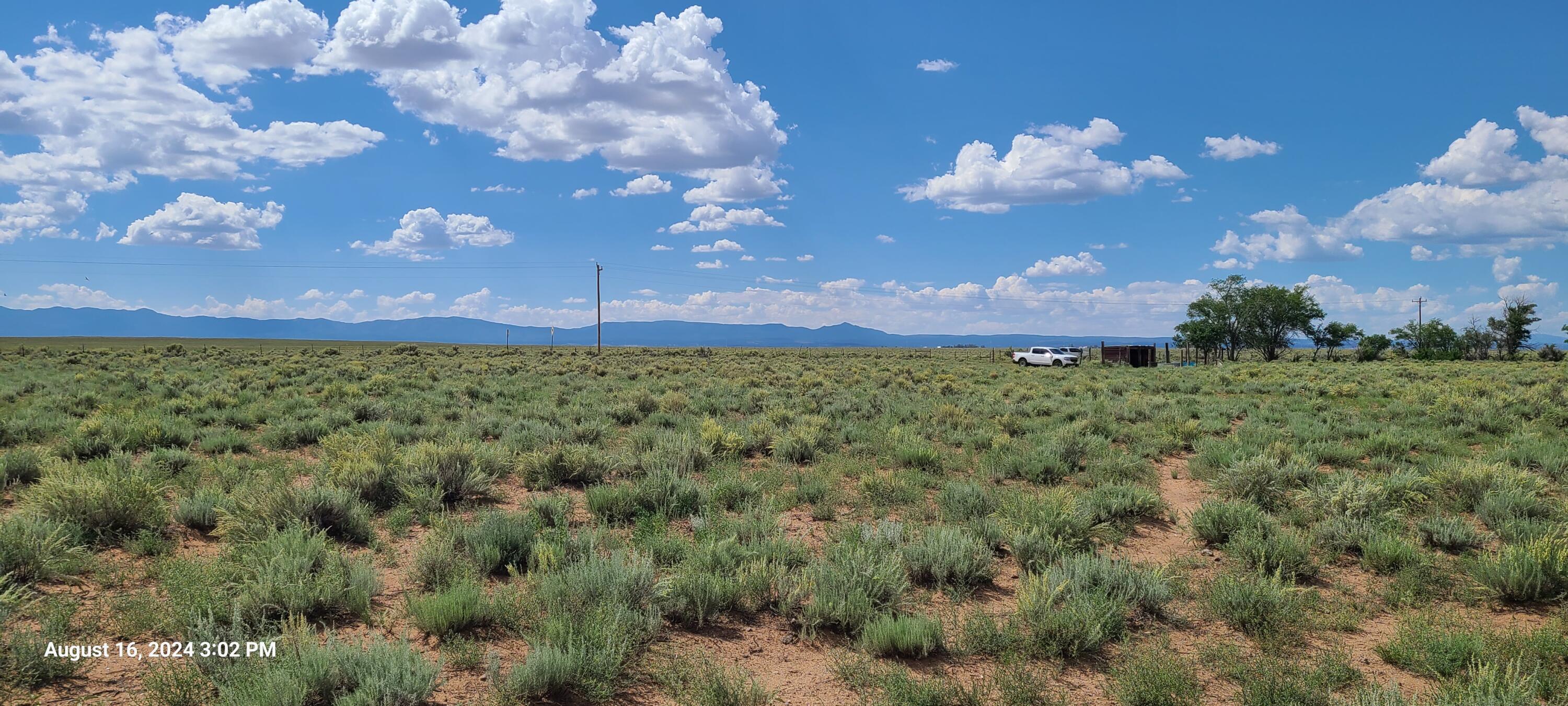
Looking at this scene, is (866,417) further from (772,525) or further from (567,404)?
(772,525)

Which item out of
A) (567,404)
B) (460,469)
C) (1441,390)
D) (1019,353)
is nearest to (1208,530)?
(460,469)

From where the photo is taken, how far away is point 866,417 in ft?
51.5

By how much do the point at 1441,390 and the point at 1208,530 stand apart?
17953 mm

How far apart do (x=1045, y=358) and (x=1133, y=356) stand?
5264mm

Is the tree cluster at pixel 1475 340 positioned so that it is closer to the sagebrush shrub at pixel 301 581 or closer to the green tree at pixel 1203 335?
the green tree at pixel 1203 335

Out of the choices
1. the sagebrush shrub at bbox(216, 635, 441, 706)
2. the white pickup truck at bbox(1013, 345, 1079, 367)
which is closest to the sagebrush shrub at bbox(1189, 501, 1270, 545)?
the sagebrush shrub at bbox(216, 635, 441, 706)

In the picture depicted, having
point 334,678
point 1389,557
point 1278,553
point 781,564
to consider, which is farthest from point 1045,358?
point 334,678

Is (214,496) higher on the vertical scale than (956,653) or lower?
higher

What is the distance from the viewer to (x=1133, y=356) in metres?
46.1

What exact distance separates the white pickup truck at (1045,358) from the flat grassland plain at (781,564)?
110ft

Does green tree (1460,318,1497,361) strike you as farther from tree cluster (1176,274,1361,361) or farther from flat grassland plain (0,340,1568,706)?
flat grassland plain (0,340,1568,706)

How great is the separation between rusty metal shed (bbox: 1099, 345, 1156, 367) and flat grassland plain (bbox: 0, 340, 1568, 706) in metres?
32.9

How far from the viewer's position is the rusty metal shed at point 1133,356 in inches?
1783

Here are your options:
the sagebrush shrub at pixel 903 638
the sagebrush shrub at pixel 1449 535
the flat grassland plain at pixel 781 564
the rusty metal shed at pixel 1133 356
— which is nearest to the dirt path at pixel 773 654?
the flat grassland plain at pixel 781 564
